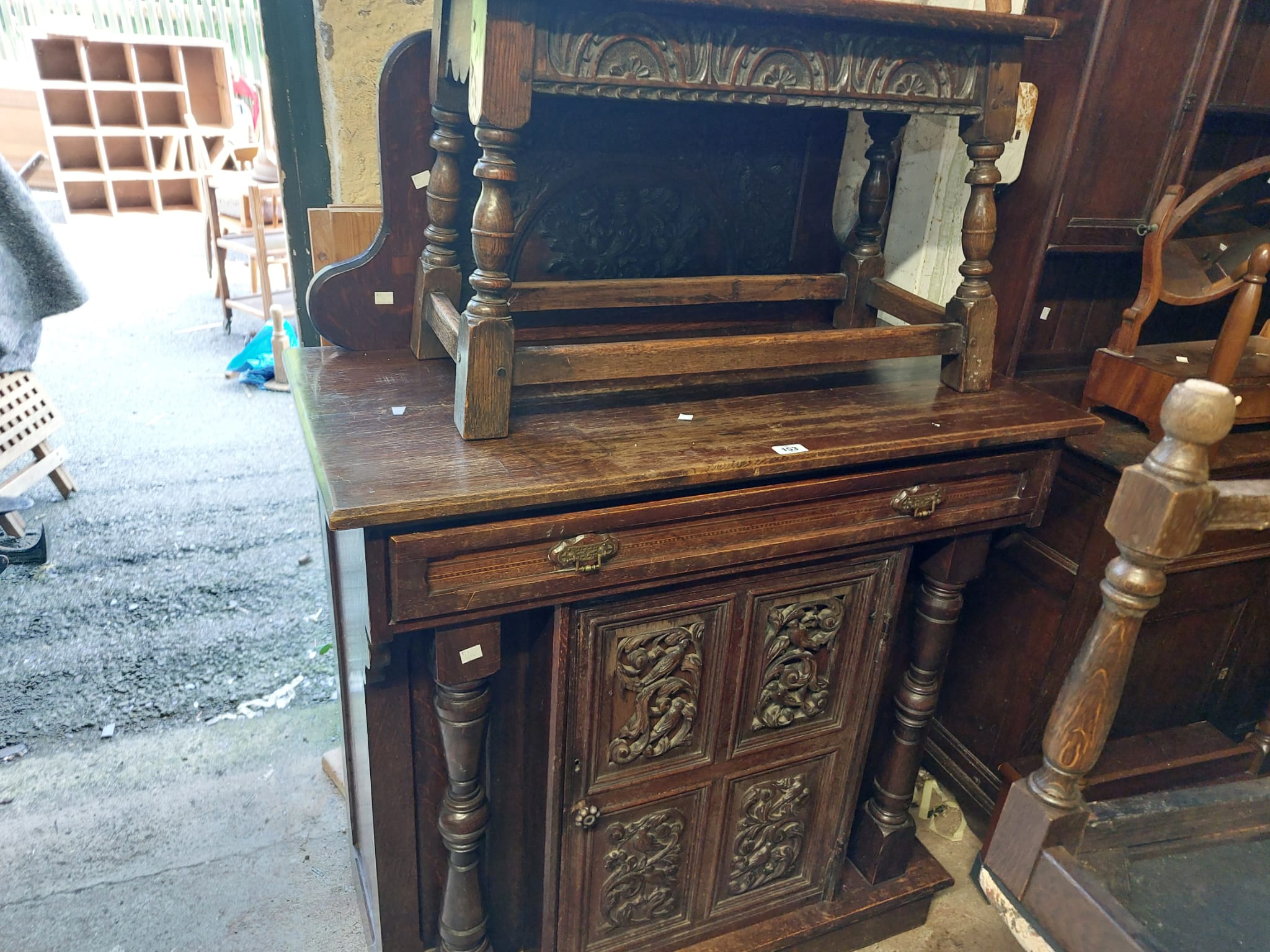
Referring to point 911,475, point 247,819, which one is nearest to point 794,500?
point 911,475

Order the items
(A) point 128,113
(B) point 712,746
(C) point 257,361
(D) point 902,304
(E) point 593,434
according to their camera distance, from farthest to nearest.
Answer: (A) point 128,113 < (C) point 257,361 < (D) point 902,304 < (B) point 712,746 < (E) point 593,434

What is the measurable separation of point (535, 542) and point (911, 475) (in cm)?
59

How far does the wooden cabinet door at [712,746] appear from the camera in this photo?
4.46 ft

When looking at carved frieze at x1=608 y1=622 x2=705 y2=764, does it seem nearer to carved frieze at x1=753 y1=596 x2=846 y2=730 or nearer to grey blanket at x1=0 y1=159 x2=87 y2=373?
carved frieze at x1=753 y1=596 x2=846 y2=730

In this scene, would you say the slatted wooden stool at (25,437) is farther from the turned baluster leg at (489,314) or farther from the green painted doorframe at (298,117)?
the turned baluster leg at (489,314)

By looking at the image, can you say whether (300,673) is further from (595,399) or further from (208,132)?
(208,132)

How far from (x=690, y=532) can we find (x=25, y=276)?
8.73 feet

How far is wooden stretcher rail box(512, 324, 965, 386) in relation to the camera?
123cm

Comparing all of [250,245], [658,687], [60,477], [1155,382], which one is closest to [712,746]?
[658,687]

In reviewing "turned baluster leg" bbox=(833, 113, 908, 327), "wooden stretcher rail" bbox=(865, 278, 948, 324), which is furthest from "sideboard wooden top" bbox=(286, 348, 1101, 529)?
"turned baluster leg" bbox=(833, 113, 908, 327)

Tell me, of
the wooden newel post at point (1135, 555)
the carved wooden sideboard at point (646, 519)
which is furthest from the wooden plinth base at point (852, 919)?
the wooden newel post at point (1135, 555)

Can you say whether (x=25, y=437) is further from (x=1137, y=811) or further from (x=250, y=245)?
(x=1137, y=811)

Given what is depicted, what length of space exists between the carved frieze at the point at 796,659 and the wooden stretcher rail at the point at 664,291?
55cm

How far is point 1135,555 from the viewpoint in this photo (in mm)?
921
